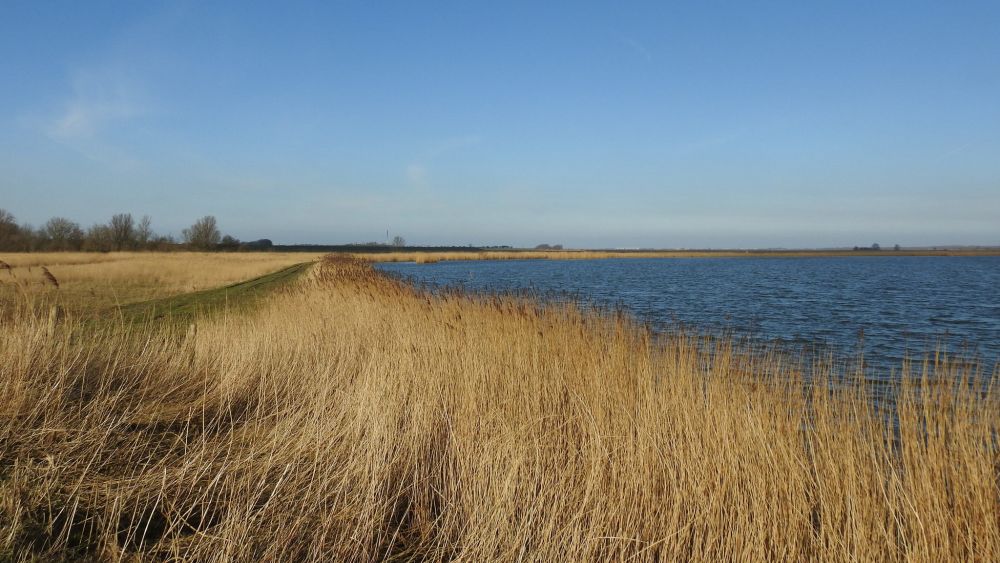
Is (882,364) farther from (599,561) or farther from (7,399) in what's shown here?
(7,399)

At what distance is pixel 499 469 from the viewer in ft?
12.5

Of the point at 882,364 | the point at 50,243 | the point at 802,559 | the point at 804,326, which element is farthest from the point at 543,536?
the point at 50,243

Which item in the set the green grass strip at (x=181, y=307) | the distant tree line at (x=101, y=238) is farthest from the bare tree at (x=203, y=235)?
the green grass strip at (x=181, y=307)

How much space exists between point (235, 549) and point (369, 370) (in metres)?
2.81

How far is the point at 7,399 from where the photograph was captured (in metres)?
4.27

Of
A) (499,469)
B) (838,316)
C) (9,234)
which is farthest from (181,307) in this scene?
(9,234)

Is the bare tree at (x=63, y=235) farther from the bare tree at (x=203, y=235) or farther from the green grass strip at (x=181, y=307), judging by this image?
the green grass strip at (x=181, y=307)

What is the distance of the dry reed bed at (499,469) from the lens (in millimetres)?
3041

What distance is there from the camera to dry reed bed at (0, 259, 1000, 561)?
304 cm

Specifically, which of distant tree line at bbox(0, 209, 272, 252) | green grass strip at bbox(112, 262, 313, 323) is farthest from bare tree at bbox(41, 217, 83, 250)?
green grass strip at bbox(112, 262, 313, 323)

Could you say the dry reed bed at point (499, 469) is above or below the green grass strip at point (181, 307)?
above

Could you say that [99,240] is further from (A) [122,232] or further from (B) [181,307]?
(B) [181,307]

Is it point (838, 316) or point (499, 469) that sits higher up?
point (499, 469)

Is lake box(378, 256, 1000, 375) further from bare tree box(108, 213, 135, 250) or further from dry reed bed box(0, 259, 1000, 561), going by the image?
bare tree box(108, 213, 135, 250)
